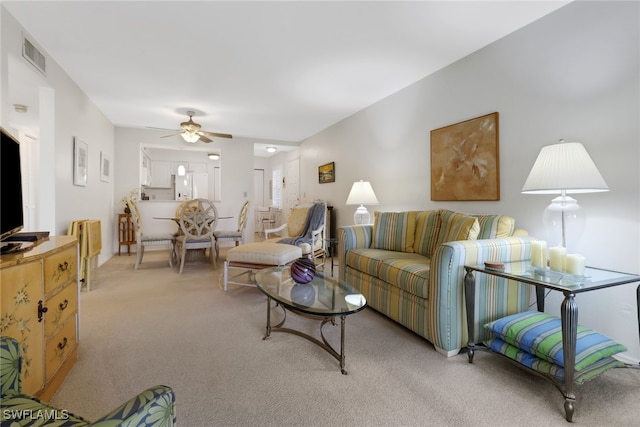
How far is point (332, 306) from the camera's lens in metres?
1.73

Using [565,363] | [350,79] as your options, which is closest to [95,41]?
[350,79]

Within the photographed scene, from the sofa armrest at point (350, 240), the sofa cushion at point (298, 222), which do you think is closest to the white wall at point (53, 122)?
the sofa cushion at point (298, 222)

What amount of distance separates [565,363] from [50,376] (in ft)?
8.07

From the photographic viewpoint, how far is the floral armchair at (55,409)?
547 mm

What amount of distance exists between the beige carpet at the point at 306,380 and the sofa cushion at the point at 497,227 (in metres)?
0.85

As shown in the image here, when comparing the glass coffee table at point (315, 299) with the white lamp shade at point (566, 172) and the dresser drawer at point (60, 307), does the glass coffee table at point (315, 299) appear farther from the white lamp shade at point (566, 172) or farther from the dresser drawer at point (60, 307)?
the white lamp shade at point (566, 172)

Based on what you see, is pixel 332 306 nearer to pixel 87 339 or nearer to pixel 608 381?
pixel 608 381

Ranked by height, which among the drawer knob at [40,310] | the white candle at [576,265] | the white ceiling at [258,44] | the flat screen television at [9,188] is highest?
the white ceiling at [258,44]

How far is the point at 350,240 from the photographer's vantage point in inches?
118

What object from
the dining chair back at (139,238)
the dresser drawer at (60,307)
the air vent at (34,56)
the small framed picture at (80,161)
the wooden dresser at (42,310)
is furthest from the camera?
the dining chair back at (139,238)

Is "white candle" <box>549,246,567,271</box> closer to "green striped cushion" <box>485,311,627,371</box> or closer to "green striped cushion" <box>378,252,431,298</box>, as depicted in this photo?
"green striped cushion" <box>485,311,627,371</box>

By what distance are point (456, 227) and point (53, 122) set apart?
3.92 metres

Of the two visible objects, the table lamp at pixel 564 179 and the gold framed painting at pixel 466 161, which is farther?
the gold framed painting at pixel 466 161

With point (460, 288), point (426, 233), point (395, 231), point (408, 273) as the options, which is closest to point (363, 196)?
point (395, 231)
